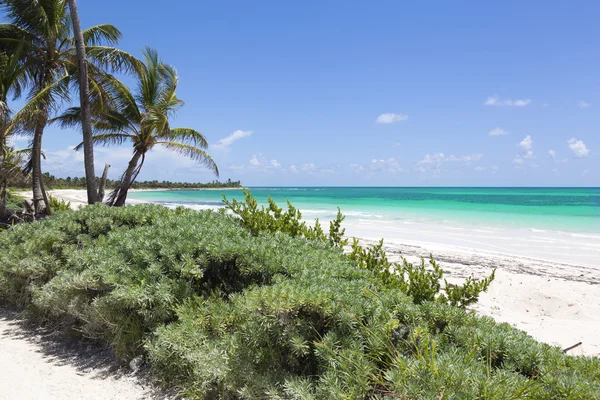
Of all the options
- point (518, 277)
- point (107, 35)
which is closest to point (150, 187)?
point (107, 35)

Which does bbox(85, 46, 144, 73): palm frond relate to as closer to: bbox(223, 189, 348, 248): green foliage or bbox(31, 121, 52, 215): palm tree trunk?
bbox(31, 121, 52, 215): palm tree trunk

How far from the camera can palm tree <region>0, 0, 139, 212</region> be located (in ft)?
37.1

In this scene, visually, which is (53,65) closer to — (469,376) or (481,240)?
(469,376)

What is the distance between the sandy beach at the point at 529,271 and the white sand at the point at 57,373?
14.5 feet

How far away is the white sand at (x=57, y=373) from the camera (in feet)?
9.81

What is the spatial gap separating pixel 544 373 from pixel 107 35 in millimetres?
15687

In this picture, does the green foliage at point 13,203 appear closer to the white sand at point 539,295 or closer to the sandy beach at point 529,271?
the sandy beach at point 529,271

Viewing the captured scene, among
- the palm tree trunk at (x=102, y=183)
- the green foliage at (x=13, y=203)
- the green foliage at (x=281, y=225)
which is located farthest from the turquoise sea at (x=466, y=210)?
the green foliage at (x=13, y=203)

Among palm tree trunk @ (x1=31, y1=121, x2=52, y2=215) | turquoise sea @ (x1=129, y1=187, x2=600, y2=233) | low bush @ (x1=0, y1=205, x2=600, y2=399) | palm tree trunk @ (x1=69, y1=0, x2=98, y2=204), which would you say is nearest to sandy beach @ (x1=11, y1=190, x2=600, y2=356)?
low bush @ (x1=0, y1=205, x2=600, y2=399)

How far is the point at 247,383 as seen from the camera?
8.14 ft

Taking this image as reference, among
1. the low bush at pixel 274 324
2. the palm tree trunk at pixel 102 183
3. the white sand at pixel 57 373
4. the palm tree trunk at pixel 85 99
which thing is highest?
the palm tree trunk at pixel 85 99

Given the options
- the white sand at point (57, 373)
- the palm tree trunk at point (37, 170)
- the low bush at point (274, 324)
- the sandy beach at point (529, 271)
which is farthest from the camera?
the palm tree trunk at point (37, 170)

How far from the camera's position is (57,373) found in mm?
3361

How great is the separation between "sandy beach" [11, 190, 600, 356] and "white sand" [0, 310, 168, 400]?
4.43m
